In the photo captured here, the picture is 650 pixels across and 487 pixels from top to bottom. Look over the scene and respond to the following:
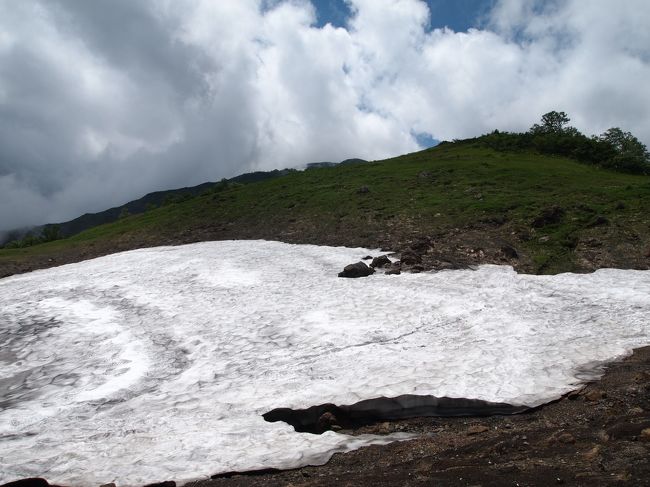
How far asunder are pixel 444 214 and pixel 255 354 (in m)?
24.8

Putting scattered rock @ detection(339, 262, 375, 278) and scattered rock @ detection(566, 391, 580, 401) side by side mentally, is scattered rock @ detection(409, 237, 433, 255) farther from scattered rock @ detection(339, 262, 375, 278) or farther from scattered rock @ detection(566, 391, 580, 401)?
scattered rock @ detection(566, 391, 580, 401)

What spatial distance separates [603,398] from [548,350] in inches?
151

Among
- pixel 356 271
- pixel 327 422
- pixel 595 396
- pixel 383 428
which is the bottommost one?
pixel 383 428

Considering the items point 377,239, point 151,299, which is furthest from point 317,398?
point 377,239

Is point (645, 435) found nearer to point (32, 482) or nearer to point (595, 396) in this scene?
point (595, 396)

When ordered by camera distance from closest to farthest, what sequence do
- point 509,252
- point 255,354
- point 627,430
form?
point 627,430 → point 255,354 → point 509,252

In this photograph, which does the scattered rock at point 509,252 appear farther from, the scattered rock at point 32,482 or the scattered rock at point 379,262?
the scattered rock at point 32,482

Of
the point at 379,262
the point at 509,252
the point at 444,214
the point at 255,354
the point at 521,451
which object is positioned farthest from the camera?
the point at 444,214

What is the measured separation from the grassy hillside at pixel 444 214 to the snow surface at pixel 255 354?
424 cm

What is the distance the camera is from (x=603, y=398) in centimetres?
1119

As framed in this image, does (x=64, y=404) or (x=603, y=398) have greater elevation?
(x=603, y=398)

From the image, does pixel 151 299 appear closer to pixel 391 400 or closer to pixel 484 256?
pixel 391 400

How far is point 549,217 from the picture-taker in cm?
3222

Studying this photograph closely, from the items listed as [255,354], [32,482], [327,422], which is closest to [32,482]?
[32,482]
